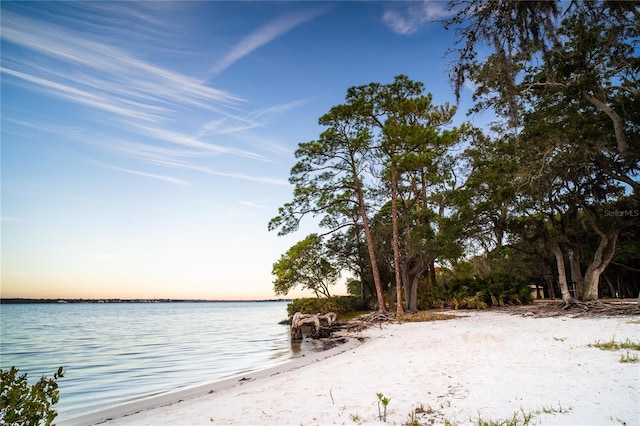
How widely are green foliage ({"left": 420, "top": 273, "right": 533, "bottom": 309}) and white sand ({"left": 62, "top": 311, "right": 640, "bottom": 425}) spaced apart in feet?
57.2

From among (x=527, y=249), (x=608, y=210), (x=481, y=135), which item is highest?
(x=481, y=135)

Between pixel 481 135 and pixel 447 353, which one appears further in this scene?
pixel 481 135

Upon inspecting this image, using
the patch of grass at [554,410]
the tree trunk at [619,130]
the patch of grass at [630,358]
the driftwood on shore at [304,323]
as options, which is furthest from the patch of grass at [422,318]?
the patch of grass at [554,410]

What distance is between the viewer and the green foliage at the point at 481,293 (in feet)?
87.2

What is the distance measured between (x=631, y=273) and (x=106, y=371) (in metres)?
45.9

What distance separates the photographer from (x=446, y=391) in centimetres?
554

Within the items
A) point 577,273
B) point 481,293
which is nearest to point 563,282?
point 577,273

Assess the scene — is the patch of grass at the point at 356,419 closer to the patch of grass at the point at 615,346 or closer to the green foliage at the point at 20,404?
the green foliage at the point at 20,404

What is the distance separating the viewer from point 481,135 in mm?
24781

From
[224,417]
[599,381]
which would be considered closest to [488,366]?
[599,381]

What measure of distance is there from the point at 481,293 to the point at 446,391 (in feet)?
78.4

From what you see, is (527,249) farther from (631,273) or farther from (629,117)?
(631,273)

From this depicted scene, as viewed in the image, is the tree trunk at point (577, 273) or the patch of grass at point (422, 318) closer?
the patch of grass at point (422, 318)

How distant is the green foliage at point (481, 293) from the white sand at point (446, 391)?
17440 mm
